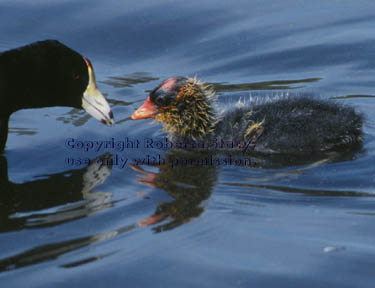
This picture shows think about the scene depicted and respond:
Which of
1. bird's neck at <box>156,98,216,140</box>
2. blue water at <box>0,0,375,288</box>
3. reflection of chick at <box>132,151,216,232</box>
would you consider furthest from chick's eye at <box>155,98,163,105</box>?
reflection of chick at <box>132,151,216,232</box>

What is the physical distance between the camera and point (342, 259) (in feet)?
15.0

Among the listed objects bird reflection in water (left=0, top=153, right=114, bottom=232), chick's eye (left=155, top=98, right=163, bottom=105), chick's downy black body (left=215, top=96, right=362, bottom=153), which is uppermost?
chick's eye (left=155, top=98, right=163, bottom=105)

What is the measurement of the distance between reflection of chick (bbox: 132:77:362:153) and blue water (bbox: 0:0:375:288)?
0.24 m

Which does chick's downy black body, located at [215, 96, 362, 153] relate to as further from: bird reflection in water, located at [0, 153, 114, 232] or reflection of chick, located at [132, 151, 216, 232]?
bird reflection in water, located at [0, 153, 114, 232]

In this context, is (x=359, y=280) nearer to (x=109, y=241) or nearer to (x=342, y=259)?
(x=342, y=259)

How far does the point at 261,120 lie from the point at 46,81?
6.24 feet

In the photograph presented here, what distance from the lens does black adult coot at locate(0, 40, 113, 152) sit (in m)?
6.62

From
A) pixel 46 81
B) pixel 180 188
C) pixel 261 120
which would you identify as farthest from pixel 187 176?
pixel 46 81

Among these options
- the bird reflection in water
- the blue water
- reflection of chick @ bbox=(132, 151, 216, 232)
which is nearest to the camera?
the blue water

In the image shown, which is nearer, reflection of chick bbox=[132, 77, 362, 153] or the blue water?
the blue water

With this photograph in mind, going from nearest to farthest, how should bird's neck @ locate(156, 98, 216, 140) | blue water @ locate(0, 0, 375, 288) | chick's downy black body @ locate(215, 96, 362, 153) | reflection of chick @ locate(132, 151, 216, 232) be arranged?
blue water @ locate(0, 0, 375, 288) → reflection of chick @ locate(132, 151, 216, 232) → chick's downy black body @ locate(215, 96, 362, 153) → bird's neck @ locate(156, 98, 216, 140)

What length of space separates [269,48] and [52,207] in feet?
14.6

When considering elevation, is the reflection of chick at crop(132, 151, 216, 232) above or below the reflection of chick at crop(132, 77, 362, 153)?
below

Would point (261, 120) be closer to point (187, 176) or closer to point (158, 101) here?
point (187, 176)
